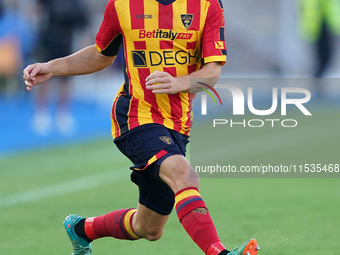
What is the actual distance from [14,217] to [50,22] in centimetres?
751

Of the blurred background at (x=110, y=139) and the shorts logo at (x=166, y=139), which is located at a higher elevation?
the shorts logo at (x=166, y=139)

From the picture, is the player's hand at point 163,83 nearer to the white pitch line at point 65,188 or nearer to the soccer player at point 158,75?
the soccer player at point 158,75

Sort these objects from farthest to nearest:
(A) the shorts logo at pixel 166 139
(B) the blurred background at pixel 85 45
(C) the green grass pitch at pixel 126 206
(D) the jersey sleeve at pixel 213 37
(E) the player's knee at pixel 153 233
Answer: (B) the blurred background at pixel 85 45
(C) the green grass pitch at pixel 126 206
(E) the player's knee at pixel 153 233
(D) the jersey sleeve at pixel 213 37
(A) the shorts logo at pixel 166 139

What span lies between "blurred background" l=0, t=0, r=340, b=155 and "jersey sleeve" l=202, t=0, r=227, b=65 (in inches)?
257

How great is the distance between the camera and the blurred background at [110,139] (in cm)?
519

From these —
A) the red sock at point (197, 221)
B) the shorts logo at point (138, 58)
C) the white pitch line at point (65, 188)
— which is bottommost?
the white pitch line at point (65, 188)

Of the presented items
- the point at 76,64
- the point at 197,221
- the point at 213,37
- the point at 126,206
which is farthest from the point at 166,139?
the point at 126,206

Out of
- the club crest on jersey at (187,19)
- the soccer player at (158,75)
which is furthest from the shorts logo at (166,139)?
the club crest on jersey at (187,19)

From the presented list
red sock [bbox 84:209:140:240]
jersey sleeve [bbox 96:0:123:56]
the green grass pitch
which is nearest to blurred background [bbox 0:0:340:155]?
the green grass pitch

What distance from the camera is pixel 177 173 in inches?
137

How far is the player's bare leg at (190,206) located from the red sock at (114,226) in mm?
842

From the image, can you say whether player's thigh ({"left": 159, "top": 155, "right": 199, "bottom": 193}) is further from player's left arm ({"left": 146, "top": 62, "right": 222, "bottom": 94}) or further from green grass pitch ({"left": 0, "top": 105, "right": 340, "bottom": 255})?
green grass pitch ({"left": 0, "top": 105, "right": 340, "bottom": 255})

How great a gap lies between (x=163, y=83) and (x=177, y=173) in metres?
0.52

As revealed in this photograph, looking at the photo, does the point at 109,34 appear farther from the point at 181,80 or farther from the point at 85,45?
the point at 85,45
